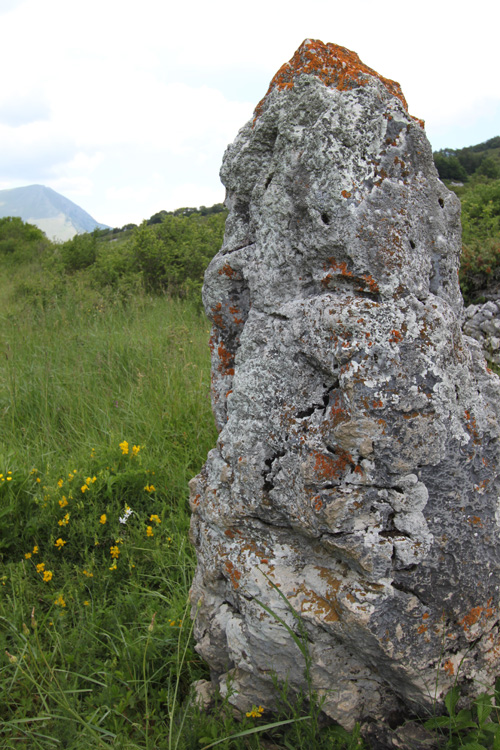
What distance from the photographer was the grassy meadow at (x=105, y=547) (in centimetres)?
196

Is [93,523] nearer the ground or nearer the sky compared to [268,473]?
nearer the ground

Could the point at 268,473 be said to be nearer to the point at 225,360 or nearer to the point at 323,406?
the point at 323,406

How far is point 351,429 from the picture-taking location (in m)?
1.63

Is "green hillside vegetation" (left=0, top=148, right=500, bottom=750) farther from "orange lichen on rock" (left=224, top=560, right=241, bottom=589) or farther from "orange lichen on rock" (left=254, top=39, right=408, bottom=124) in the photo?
"orange lichen on rock" (left=254, top=39, right=408, bottom=124)

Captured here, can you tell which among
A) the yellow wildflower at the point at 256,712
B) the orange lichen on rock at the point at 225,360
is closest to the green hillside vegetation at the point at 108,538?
the yellow wildflower at the point at 256,712

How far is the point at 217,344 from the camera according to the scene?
7.25 ft

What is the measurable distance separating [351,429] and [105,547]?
6.60ft

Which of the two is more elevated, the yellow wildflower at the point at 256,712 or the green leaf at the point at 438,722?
the green leaf at the point at 438,722

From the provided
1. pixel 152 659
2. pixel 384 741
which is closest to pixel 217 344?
pixel 152 659

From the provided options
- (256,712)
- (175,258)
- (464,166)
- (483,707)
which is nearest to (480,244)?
(175,258)

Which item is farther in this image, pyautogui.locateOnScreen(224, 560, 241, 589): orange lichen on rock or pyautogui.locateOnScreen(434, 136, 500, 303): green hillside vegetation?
pyautogui.locateOnScreen(434, 136, 500, 303): green hillside vegetation

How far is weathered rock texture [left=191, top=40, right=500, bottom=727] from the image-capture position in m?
1.66

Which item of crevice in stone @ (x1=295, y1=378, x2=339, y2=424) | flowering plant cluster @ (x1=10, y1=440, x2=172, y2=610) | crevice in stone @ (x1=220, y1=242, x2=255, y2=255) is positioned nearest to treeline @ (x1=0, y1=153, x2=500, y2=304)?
flowering plant cluster @ (x1=10, y1=440, x2=172, y2=610)

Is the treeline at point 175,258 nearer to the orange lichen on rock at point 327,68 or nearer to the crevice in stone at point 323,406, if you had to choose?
the orange lichen on rock at point 327,68
